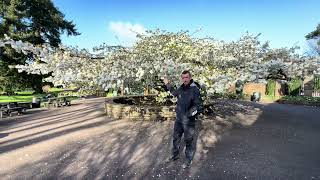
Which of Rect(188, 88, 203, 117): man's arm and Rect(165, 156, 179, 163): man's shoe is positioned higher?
Rect(188, 88, 203, 117): man's arm

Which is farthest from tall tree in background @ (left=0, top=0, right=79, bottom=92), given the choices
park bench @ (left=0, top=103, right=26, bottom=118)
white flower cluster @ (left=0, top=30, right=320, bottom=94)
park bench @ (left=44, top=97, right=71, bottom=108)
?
white flower cluster @ (left=0, top=30, right=320, bottom=94)

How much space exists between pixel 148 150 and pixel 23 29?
101 ft

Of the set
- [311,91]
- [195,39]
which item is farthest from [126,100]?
[311,91]

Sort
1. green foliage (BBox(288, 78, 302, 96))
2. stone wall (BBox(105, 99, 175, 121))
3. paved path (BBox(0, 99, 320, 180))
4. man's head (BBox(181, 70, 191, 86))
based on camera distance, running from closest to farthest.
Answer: paved path (BBox(0, 99, 320, 180)) → man's head (BBox(181, 70, 191, 86)) → stone wall (BBox(105, 99, 175, 121)) → green foliage (BBox(288, 78, 302, 96))

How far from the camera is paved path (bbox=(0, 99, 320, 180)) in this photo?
6.43 m

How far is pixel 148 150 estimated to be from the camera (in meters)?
8.14

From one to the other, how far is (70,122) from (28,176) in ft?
22.1

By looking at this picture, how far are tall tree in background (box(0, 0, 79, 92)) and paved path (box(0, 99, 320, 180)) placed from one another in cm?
2144

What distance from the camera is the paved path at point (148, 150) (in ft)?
21.1

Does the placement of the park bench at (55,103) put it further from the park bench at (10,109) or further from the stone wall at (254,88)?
the stone wall at (254,88)

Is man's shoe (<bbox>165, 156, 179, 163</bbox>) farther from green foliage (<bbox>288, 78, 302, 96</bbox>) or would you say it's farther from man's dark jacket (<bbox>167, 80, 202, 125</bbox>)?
green foliage (<bbox>288, 78, 302, 96</bbox>)

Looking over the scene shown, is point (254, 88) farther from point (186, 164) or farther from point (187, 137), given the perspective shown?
point (186, 164)

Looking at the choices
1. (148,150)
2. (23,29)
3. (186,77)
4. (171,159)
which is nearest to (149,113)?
(148,150)

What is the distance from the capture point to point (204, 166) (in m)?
6.81
